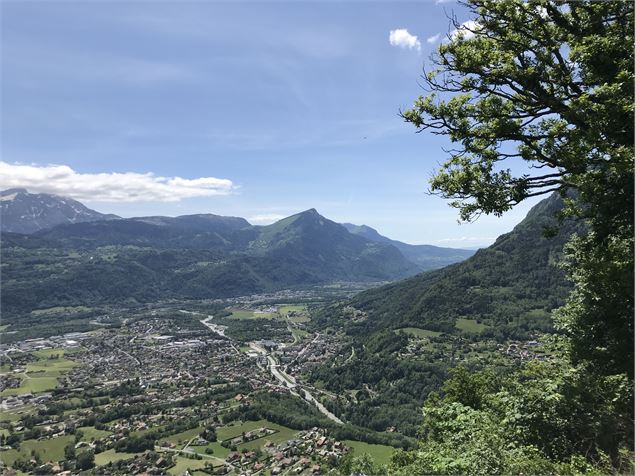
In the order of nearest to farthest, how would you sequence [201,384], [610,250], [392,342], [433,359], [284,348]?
[610,250], [201,384], [433,359], [392,342], [284,348]

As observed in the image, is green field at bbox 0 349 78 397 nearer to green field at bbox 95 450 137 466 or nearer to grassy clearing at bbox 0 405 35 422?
grassy clearing at bbox 0 405 35 422

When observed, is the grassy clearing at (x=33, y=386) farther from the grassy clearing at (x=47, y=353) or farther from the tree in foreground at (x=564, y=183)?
the tree in foreground at (x=564, y=183)

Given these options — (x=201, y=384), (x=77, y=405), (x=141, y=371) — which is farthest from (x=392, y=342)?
(x=77, y=405)

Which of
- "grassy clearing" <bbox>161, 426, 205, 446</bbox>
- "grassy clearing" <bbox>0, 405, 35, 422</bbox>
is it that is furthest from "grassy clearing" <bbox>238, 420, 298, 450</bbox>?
"grassy clearing" <bbox>0, 405, 35, 422</bbox>

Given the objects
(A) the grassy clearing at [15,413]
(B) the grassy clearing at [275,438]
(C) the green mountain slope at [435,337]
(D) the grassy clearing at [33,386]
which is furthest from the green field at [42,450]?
(C) the green mountain slope at [435,337]

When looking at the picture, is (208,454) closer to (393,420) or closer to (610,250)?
(393,420)

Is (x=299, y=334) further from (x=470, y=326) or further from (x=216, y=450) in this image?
(x=216, y=450)
